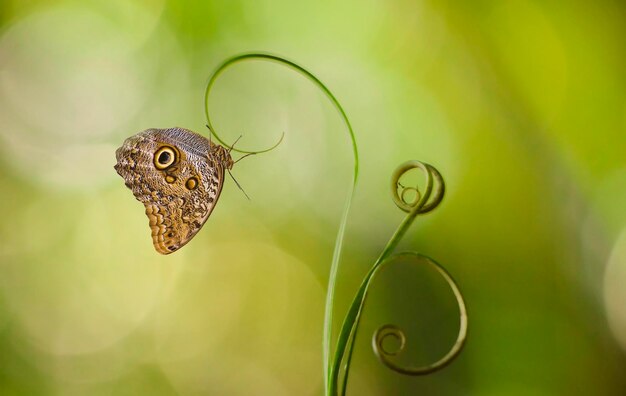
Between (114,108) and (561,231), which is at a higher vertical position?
(561,231)

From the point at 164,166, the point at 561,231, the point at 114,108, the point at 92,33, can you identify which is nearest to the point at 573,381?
the point at 561,231

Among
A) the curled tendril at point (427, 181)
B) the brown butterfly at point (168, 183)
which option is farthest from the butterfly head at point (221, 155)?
the curled tendril at point (427, 181)

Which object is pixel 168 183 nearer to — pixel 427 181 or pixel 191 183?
pixel 191 183

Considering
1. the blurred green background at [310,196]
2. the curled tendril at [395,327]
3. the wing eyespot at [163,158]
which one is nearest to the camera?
the curled tendril at [395,327]

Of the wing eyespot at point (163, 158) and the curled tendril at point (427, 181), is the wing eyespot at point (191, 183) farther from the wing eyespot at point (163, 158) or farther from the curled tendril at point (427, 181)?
the curled tendril at point (427, 181)

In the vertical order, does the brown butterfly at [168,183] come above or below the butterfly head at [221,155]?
below

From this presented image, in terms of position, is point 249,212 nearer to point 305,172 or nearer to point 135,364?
point 305,172

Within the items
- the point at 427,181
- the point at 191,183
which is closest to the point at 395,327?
the point at 427,181
